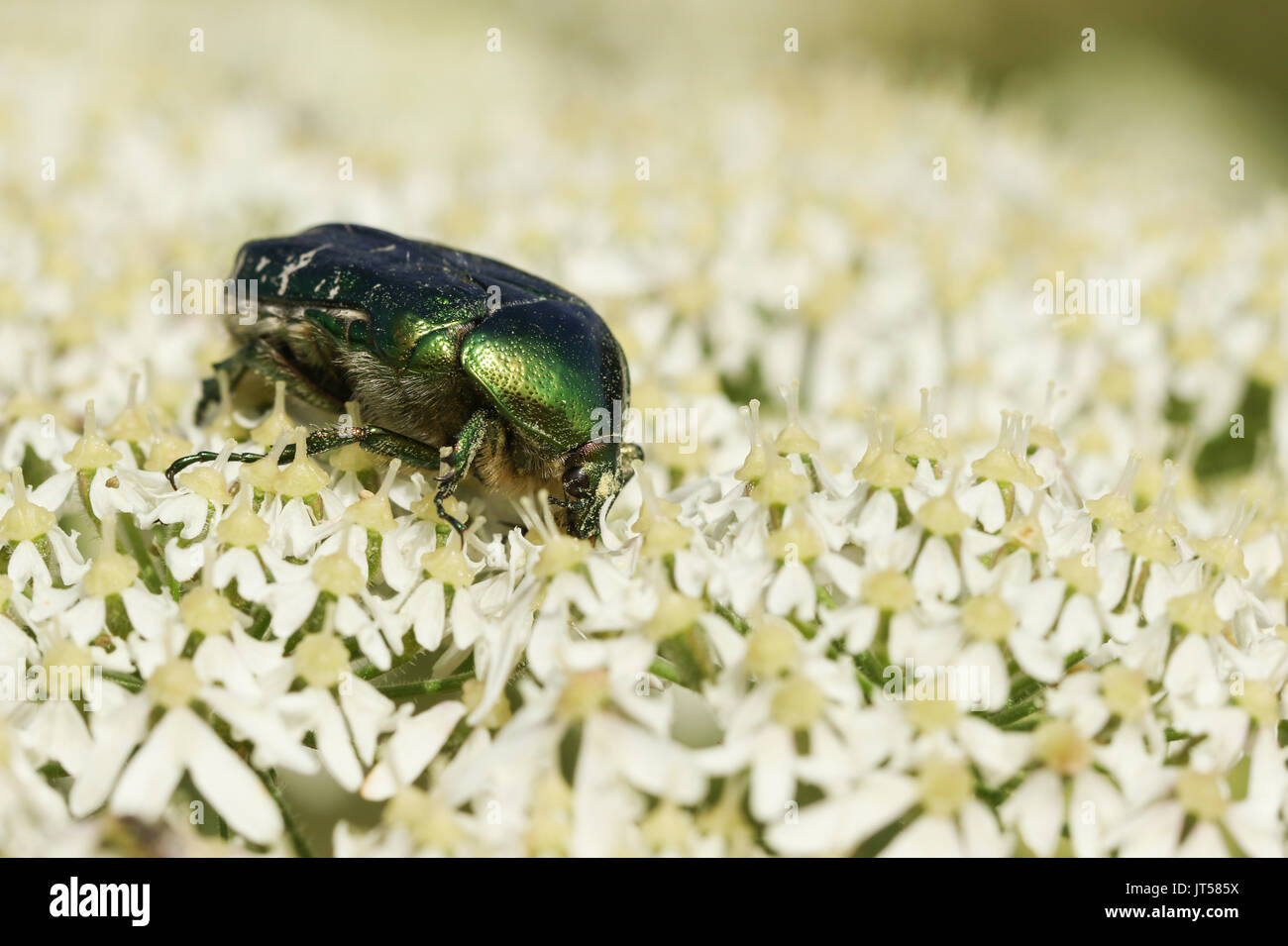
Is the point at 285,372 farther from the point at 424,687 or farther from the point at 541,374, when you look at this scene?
the point at 424,687

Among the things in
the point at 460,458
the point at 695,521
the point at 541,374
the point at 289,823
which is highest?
the point at 541,374

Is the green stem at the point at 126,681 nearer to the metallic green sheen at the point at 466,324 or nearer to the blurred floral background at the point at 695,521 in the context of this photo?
the blurred floral background at the point at 695,521

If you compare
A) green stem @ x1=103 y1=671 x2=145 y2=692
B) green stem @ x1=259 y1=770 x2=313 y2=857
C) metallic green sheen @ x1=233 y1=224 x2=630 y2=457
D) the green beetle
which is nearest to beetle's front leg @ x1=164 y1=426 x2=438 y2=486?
the green beetle

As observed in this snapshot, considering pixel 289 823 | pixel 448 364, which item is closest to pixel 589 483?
pixel 448 364

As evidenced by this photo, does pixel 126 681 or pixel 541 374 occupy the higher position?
pixel 541 374

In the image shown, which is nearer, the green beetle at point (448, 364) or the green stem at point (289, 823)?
the green stem at point (289, 823)

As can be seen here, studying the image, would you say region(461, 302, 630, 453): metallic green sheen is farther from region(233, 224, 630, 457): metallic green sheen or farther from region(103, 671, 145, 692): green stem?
region(103, 671, 145, 692): green stem

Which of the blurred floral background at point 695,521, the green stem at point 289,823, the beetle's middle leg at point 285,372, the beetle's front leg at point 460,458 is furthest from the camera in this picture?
the beetle's middle leg at point 285,372

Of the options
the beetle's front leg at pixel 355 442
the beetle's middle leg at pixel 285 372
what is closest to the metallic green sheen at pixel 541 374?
the beetle's front leg at pixel 355 442
